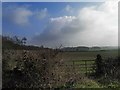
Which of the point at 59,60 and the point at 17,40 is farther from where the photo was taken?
the point at 17,40

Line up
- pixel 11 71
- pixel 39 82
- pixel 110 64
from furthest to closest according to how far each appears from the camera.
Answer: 1. pixel 110 64
2. pixel 11 71
3. pixel 39 82

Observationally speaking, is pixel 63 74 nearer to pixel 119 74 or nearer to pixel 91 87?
pixel 91 87

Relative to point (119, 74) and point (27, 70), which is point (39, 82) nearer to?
point (27, 70)

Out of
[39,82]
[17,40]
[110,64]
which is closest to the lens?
[39,82]

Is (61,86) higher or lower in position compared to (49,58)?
lower

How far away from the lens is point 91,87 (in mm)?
18156

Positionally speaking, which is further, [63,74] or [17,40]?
[17,40]

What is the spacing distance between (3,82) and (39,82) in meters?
2.01

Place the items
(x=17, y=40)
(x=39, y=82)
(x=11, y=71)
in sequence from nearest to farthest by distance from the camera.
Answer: (x=39, y=82), (x=11, y=71), (x=17, y=40)

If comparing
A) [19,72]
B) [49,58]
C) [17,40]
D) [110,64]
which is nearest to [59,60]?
[49,58]

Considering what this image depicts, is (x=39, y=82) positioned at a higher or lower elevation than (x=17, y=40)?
lower

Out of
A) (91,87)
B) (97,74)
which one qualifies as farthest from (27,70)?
(97,74)

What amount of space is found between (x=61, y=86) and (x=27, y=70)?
6.35 ft

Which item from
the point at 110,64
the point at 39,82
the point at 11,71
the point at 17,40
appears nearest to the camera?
the point at 39,82
